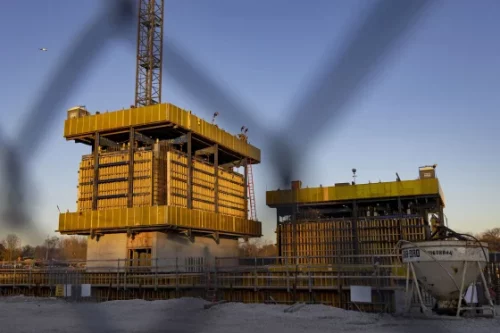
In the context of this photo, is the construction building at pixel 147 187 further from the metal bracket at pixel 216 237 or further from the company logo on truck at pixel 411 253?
the company logo on truck at pixel 411 253

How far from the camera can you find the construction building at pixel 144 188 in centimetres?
4647

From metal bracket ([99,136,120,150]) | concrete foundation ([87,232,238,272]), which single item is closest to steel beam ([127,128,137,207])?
concrete foundation ([87,232,238,272])

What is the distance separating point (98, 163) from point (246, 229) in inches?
770

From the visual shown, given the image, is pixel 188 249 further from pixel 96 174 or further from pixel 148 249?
pixel 96 174

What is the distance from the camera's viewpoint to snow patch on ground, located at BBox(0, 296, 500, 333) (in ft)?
60.4

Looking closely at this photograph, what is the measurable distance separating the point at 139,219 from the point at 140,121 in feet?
31.1

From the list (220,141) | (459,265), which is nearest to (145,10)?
(220,141)

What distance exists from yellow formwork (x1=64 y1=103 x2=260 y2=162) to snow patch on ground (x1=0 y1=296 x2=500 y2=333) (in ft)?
74.4

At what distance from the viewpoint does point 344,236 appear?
51.9m

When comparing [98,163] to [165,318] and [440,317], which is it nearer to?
[165,318]

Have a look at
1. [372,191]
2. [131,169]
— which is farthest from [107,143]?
[372,191]

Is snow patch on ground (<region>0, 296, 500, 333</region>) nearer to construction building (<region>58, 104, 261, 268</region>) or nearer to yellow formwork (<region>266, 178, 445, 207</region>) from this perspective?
construction building (<region>58, 104, 261, 268</region>)

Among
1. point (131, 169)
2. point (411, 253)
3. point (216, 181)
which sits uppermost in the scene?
point (131, 169)

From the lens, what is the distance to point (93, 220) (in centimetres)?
4762
